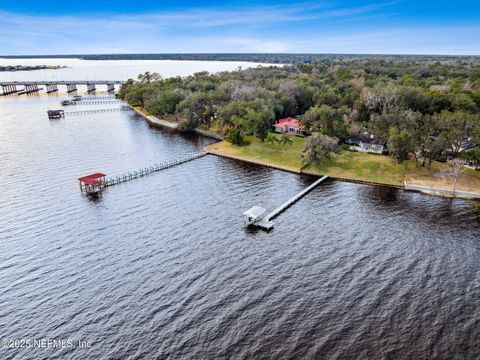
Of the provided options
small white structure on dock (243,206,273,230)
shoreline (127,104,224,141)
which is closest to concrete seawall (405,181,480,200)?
small white structure on dock (243,206,273,230)

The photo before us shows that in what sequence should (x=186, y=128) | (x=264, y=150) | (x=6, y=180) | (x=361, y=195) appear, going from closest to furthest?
(x=361, y=195) < (x=6, y=180) < (x=264, y=150) < (x=186, y=128)

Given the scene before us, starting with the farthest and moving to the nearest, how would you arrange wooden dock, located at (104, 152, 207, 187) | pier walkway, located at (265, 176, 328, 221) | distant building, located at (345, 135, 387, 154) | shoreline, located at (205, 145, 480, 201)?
distant building, located at (345, 135, 387, 154)
wooden dock, located at (104, 152, 207, 187)
shoreline, located at (205, 145, 480, 201)
pier walkway, located at (265, 176, 328, 221)

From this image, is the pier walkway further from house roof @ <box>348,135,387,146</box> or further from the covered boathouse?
the covered boathouse

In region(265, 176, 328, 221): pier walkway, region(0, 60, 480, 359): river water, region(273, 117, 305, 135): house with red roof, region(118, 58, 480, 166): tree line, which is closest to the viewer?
region(0, 60, 480, 359): river water

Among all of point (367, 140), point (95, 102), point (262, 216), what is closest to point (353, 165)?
point (367, 140)

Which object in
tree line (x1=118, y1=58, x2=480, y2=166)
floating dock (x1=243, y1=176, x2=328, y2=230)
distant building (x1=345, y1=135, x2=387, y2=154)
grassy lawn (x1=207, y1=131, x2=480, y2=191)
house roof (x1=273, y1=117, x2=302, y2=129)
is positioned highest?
tree line (x1=118, y1=58, x2=480, y2=166)

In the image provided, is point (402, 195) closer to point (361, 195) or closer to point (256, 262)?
point (361, 195)

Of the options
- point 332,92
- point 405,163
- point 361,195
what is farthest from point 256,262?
point 332,92

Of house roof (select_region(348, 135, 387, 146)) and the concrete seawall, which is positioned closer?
the concrete seawall
